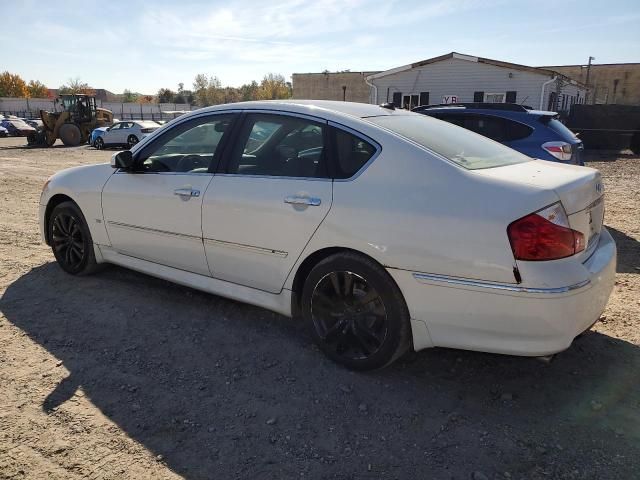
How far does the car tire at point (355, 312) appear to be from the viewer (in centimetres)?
284

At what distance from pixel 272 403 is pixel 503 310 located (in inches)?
54.2

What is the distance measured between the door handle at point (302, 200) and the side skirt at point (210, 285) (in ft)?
1.99

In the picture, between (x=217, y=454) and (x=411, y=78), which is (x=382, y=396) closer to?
(x=217, y=454)

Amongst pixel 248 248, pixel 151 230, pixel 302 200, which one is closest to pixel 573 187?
pixel 302 200

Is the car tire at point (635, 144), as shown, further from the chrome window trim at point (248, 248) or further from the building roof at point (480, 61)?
the chrome window trim at point (248, 248)

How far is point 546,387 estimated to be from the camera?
116 inches

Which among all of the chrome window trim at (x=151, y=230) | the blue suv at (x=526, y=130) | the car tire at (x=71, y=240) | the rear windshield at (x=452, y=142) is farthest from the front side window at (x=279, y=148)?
the blue suv at (x=526, y=130)

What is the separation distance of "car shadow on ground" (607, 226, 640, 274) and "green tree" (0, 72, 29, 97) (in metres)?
117

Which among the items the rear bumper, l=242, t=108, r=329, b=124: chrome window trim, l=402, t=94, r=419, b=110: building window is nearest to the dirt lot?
the rear bumper

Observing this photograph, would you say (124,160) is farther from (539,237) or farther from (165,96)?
(165,96)

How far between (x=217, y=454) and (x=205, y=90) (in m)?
110

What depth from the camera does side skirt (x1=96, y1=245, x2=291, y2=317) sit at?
334cm

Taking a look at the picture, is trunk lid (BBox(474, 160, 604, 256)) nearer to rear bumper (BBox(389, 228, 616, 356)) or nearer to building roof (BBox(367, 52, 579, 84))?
rear bumper (BBox(389, 228, 616, 356))

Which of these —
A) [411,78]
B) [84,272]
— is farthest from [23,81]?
[84,272]
